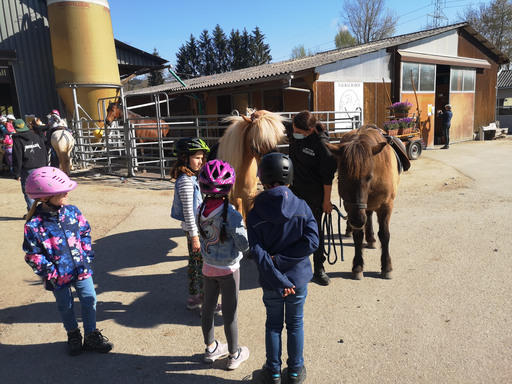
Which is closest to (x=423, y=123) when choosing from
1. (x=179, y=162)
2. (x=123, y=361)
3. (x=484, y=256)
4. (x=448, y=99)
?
(x=448, y=99)

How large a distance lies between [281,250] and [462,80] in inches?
677

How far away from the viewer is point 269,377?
223 centimetres

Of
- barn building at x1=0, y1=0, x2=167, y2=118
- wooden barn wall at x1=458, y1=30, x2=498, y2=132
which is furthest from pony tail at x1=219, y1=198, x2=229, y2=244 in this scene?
wooden barn wall at x1=458, y1=30, x2=498, y2=132

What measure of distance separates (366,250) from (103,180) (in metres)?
7.49

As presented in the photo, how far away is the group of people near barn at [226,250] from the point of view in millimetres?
2125

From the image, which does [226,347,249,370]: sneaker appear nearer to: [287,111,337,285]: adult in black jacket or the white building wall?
[287,111,337,285]: adult in black jacket

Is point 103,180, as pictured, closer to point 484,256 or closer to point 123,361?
point 123,361

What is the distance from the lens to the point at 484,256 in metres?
4.09

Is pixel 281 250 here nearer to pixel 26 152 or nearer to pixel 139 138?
pixel 26 152

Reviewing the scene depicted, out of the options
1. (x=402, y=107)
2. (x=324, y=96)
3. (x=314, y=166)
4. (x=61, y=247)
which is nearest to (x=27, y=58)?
(x=324, y=96)

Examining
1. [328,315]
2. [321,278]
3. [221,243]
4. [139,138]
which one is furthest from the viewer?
[139,138]

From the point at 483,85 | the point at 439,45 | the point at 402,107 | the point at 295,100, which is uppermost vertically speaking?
the point at 439,45

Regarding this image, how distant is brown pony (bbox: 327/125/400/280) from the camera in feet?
10.5

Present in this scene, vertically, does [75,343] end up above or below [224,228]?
below
